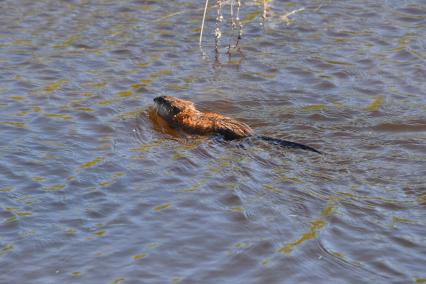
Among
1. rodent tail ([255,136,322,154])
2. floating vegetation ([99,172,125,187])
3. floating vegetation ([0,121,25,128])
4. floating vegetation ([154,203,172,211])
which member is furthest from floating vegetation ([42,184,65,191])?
rodent tail ([255,136,322,154])

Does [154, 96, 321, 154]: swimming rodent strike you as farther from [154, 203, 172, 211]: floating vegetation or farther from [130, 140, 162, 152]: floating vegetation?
[154, 203, 172, 211]: floating vegetation

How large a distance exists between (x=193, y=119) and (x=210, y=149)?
0.62 m

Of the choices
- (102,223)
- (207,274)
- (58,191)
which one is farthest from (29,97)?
(207,274)

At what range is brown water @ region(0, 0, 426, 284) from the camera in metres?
5.48

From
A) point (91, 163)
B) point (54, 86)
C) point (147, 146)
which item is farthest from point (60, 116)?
point (91, 163)

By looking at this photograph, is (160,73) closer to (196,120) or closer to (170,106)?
(170,106)

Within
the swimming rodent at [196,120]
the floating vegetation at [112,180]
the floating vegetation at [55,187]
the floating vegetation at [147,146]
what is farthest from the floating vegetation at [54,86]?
the floating vegetation at [55,187]

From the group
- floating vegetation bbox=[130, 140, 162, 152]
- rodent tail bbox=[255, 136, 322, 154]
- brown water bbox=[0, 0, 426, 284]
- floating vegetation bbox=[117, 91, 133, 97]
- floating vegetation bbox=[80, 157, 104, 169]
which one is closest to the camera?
brown water bbox=[0, 0, 426, 284]

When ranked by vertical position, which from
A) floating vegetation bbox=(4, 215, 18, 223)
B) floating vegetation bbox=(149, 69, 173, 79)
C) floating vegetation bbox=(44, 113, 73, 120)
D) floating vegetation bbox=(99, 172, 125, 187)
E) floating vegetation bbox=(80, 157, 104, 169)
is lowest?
floating vegetation bbox=(99, 172, 125, 187)

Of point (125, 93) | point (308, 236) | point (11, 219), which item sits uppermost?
point (125, 93)

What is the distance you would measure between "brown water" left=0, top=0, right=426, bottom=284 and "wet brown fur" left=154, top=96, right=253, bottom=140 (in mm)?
182

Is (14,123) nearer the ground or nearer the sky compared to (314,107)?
nearer the sky

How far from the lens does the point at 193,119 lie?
7984 millimetres

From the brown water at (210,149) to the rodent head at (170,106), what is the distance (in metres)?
0.17
